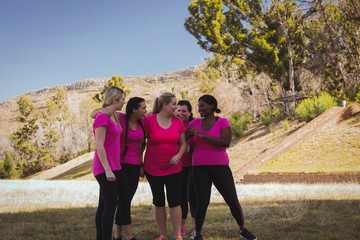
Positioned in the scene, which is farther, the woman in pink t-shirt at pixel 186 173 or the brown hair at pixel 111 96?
the woman in pink t-shirt at pixel 186 173

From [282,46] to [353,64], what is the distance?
789cm

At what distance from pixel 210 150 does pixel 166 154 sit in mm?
577

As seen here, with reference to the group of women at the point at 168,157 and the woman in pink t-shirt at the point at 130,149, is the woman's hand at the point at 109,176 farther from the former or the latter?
the woman in pink t-shirt at the point at 130,149

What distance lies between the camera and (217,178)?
17.5ft

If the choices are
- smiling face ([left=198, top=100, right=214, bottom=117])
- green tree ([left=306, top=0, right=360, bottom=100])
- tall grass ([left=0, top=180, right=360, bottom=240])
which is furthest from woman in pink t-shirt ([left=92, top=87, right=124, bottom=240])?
green tree ([left=306, top=0, right=360, bottom=100])

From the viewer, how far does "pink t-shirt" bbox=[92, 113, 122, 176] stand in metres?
4.52

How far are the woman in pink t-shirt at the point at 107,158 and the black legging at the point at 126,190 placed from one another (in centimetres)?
39

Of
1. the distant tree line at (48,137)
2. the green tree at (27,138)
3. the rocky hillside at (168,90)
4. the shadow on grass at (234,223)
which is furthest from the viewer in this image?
the green tree at (27,138)

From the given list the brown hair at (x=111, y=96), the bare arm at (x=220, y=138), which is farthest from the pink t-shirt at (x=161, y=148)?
the brown hair at (x=111, y=96)

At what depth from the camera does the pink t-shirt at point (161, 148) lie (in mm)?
5168

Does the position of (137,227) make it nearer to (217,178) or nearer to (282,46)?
(217,178)

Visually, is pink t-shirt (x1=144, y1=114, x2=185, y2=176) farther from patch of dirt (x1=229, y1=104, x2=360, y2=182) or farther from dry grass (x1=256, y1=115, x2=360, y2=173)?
patch of dirt (x1=229, y1=104, x2=360, y2=182)

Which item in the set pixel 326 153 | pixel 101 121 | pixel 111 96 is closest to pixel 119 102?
pixel 111 96

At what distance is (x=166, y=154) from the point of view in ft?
17.0
